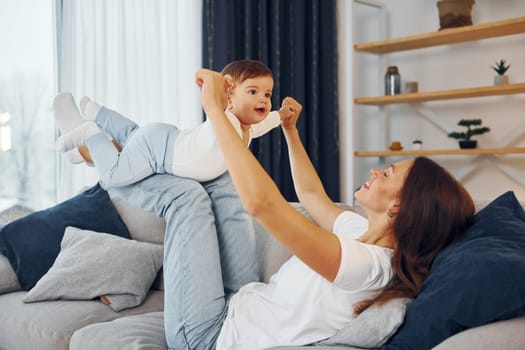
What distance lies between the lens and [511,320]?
1193 mm

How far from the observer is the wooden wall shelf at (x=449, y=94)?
3.45 meters

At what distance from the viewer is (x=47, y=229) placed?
2.67 meters

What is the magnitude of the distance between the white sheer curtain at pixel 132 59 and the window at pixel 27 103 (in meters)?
0.09

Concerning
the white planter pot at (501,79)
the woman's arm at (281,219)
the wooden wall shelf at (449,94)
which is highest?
the white planter pot at (501,79)

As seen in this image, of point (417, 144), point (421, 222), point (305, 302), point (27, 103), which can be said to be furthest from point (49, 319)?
point (417, 144)

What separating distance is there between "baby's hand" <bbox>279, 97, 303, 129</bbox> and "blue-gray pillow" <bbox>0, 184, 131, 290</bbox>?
1.09m

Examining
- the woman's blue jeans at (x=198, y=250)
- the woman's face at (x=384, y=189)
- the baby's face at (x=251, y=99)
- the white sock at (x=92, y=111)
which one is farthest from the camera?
the white sock at (x=92, y=111)

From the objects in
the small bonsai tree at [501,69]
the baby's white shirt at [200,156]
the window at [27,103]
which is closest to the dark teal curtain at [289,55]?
the window at [27,103]

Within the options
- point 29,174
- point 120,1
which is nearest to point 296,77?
point 120,1

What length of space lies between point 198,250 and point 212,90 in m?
0.46

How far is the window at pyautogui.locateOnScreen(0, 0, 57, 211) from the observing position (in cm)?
335

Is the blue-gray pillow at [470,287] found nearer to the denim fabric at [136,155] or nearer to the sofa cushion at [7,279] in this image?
the denim fabric at [136,155]

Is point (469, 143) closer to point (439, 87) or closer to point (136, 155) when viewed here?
point (439, 87)

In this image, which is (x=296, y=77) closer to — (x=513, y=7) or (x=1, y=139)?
(x=513, y=7)
